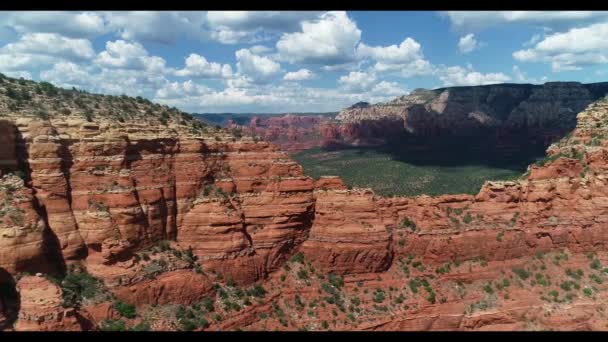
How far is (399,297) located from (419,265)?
11.8 ft

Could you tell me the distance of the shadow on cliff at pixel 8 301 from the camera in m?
21.2

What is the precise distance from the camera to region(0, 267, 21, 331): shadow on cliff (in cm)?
2121

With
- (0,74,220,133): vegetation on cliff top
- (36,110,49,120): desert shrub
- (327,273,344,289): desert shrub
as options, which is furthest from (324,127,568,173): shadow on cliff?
(36,110,49,120): desert shrub

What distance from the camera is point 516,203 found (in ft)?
125

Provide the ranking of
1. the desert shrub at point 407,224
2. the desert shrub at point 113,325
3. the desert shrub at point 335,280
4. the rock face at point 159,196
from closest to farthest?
the desert shrub at point 113,325
the rock face at point 159,196
the desert shrub at point 335,280
the desert shrub at point 407,224

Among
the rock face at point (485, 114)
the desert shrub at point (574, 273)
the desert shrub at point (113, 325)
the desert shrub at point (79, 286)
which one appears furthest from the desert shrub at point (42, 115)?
the rock face at point (485, 114)

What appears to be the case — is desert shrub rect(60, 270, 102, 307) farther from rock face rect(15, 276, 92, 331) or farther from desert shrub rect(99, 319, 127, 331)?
desert shrub rect(99, 319, 127, 331)

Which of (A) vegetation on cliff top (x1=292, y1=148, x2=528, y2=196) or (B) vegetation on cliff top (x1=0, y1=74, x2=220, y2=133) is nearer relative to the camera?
(B) vegetation on cliff top (x1=0, y1=74, x2=220, y2=133)

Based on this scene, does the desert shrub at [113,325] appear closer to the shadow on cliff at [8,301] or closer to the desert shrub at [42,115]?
the shadow on cliff at [8,301]

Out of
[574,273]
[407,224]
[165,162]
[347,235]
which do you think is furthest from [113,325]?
[574,273]

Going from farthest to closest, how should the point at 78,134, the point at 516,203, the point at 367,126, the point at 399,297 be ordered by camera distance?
the point at 367,126 < the point at 516,203 < the point at 399,297 < the point at 78,134

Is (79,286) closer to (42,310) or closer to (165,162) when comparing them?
(42,310)

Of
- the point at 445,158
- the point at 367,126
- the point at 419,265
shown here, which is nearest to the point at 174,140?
the point at 419,265
